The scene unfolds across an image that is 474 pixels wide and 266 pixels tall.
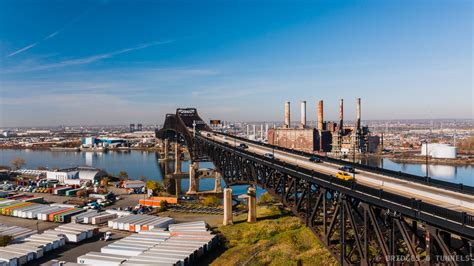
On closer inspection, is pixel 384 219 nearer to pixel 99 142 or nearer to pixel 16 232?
pixel 16 232

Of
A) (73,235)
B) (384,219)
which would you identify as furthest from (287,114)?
(384,219)

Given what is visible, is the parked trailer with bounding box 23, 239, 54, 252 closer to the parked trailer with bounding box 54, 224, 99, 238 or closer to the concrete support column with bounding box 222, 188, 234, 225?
the parked trailer with bounding box 54, 224, 99, 238

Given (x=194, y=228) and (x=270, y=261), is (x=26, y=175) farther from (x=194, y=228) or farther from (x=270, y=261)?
(x=270, y=261)

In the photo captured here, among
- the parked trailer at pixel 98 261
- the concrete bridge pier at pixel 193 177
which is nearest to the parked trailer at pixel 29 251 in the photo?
the parked trailer at pixel 98 261

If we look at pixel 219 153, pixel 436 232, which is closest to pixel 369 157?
pixel 219 153

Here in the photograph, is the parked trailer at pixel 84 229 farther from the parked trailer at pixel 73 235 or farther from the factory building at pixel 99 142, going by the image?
the factory building at pixel 99 142

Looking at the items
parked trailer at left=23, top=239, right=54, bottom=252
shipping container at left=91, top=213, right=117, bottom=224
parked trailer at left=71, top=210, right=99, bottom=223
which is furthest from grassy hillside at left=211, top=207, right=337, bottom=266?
parked trailer at left=71, top=210, right=99, bottom=223
